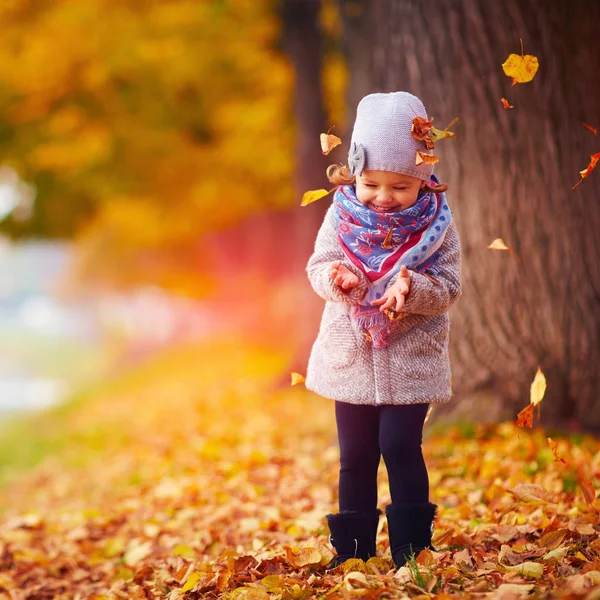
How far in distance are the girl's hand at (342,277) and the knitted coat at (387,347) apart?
0.03m

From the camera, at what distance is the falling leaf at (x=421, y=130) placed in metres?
2.98

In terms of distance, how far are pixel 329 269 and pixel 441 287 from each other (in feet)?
1.34

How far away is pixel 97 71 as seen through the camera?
11758 millimetres

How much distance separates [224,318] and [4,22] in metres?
11.6

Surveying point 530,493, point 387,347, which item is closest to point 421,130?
point 387,347

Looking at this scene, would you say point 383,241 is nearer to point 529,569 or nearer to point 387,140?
point 387,140

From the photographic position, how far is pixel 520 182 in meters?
4.71

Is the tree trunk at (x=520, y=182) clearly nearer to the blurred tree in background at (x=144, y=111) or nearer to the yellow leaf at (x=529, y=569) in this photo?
the yellow leaf at (x=529, y=569)

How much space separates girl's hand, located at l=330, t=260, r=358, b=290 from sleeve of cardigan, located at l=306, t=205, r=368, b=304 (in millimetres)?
22

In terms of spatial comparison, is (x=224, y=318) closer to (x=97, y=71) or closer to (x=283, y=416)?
(x=97, y=71)

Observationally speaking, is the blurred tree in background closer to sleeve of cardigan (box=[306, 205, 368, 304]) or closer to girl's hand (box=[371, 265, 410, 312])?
sleeve of cardigan (box=[306, 205, 368, 304])

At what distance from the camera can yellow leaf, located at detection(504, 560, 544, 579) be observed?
283cm

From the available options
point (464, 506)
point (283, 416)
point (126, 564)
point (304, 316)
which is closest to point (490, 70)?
point (464, 506)

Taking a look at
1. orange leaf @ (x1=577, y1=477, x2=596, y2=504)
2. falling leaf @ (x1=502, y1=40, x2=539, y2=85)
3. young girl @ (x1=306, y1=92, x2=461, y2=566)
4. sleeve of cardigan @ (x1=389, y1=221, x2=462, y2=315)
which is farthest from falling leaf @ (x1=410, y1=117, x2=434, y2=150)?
orange leaf @ (x1=577, y1=477, x2=596, y2=504)
